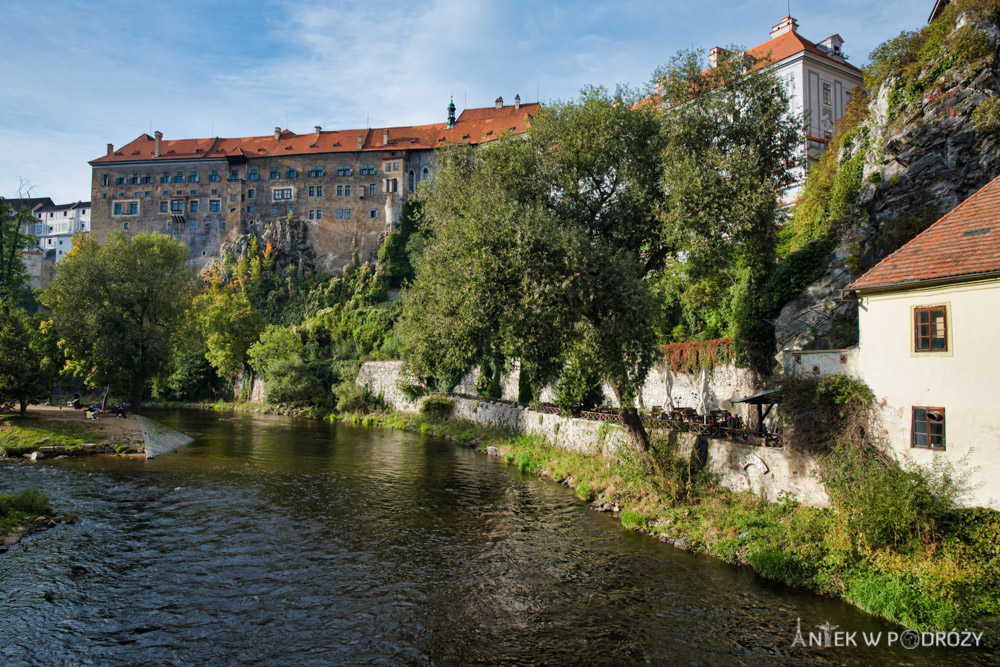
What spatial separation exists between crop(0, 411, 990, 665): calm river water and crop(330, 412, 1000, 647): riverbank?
50 cm

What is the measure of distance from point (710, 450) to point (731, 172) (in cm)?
815

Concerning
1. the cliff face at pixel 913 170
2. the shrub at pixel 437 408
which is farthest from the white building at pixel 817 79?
the shrub at pixel 437 408

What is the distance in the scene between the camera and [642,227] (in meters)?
18.4

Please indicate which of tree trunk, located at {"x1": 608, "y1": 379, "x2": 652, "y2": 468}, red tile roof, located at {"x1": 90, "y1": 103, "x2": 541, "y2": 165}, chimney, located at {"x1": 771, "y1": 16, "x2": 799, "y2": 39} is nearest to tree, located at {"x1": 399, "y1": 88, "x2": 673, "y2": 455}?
tree trunk, located at {"x1": 608, "y1": 379, "x2": 652, "y2": 468}

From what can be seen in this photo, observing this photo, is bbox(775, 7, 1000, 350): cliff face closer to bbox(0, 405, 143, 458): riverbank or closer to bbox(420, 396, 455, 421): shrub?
bbox(420, 396, 455, 421): shrub

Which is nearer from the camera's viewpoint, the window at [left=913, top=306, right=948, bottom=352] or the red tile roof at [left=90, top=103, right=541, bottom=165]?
the window at [left=913, top=306, right=948, bottom=352]

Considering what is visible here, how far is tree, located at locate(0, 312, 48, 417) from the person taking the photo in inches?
1017

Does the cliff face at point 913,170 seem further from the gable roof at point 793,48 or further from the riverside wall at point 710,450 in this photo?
the gable roof at point 793,48

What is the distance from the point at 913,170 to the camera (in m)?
17.7

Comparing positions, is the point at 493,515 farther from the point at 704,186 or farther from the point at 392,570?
the point at 704,186

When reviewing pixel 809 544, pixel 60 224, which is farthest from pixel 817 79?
pixel 60 224

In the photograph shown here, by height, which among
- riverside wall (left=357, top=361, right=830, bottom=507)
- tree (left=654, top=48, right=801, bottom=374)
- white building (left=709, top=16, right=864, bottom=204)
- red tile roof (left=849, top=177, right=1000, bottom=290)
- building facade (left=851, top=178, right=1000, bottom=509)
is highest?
white building (left=709, top=16, right=864, bottom=204)

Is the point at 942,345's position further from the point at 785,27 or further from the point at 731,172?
the point at 785,27

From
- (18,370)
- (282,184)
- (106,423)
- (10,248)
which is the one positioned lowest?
(106,423)
